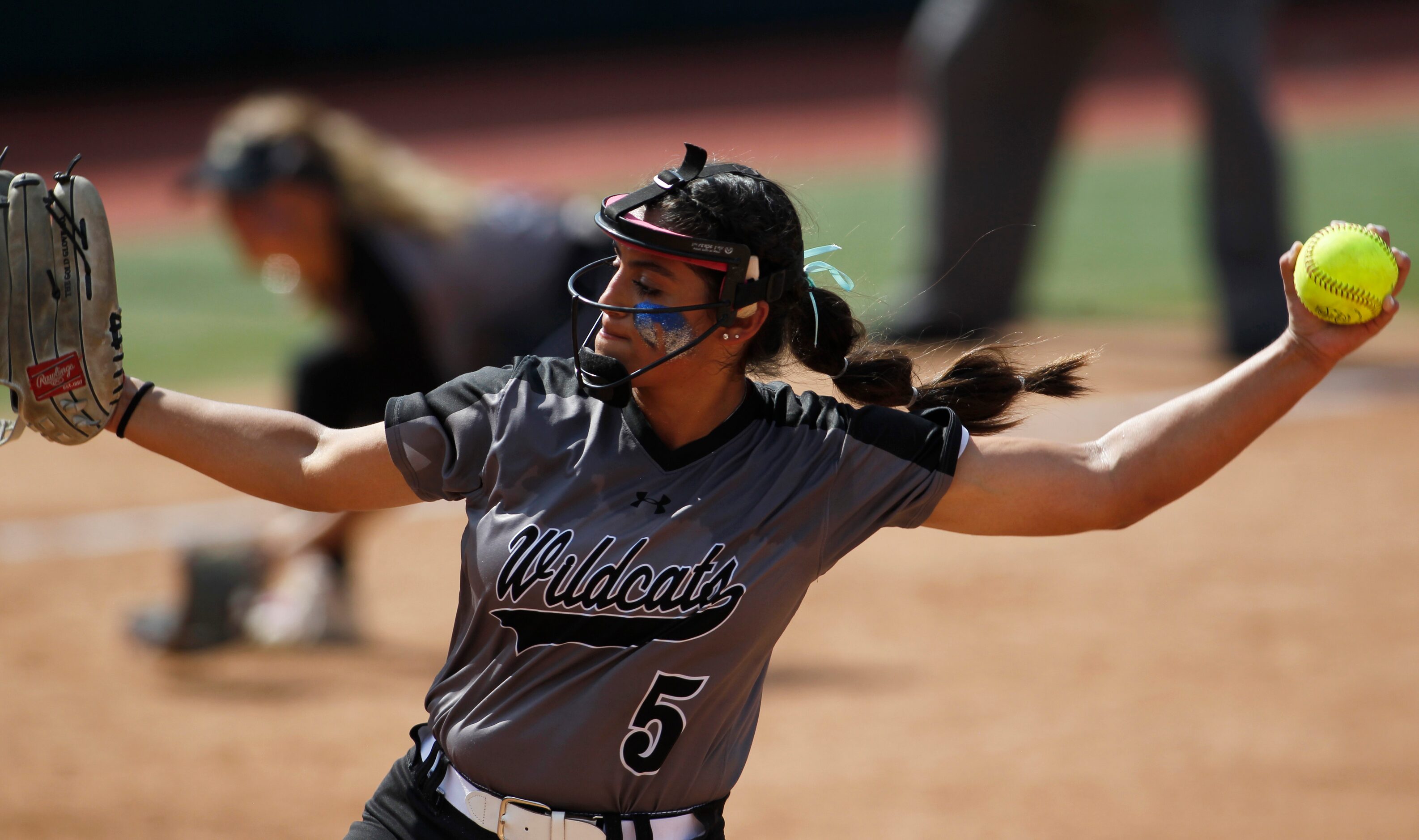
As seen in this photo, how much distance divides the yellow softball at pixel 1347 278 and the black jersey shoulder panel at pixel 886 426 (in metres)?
0.64

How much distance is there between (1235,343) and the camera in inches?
405

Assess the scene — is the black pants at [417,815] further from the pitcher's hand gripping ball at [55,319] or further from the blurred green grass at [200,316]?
the blurred green grass at [200,316]

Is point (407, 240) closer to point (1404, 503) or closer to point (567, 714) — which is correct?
point (567, 714)

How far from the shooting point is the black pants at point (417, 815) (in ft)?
8.52

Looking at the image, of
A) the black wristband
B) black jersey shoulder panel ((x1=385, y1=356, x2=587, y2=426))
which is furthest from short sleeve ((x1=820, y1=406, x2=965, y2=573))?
the black wristband

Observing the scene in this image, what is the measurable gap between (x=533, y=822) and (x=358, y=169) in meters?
3.88

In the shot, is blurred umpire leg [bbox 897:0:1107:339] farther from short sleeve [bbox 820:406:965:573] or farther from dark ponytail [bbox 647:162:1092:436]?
short sleeve [bbox 820:406:965:573]

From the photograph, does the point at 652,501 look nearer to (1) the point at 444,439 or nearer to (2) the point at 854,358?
(1) the point at 444,439

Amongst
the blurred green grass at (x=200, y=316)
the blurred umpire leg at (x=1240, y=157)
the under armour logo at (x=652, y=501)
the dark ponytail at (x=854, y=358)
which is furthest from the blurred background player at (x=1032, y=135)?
the under armour logo at (x=652, y=501)

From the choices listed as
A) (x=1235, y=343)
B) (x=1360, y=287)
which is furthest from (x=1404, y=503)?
(x=1360, y=287)

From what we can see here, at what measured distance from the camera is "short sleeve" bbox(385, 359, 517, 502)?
8.43ft

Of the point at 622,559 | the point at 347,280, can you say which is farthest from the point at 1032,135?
the point at 622,559

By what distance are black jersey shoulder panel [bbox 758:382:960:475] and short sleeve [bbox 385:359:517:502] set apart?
50 centimetres

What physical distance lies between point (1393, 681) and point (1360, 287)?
11.0 ft
